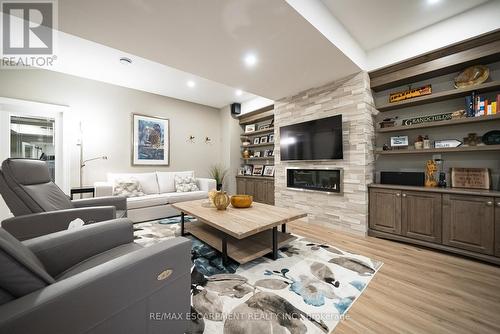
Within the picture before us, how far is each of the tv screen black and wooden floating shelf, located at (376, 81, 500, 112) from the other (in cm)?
69

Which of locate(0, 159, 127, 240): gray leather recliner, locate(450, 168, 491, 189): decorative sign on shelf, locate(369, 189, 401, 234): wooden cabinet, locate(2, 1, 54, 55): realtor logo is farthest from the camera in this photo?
locate(369, 189, 401, 234): wooden cabinet

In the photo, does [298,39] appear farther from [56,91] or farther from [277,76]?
[56,91]

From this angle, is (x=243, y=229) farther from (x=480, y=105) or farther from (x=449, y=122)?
(x=480, y=105)

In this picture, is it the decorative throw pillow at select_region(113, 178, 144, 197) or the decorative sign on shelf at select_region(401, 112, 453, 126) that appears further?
the decorative throw pillow at select_region(113, 178, 144, 197)

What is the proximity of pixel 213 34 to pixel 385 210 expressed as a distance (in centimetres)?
304

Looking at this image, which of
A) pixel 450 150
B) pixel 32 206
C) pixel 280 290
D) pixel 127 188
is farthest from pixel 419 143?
pixel 127 188

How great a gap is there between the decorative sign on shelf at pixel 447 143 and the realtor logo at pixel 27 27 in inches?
169

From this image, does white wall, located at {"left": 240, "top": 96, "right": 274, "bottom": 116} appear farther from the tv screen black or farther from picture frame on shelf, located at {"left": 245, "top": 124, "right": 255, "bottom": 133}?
the tv screen black

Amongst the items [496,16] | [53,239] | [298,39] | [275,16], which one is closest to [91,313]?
[53,239]

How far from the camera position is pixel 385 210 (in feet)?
8.68

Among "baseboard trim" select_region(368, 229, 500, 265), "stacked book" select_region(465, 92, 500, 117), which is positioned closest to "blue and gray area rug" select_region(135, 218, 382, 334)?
"baseboard trim" select_region(368, 229, 500, 265)

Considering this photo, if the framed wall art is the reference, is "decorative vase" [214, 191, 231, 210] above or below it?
below

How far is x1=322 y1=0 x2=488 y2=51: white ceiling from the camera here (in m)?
2.01

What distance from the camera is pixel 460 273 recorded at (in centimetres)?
183
